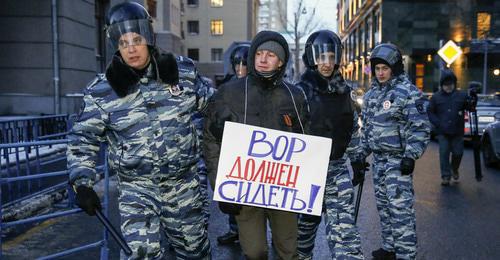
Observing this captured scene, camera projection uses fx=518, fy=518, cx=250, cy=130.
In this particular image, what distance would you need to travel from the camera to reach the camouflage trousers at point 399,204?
4.62 metres

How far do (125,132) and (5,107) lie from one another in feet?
41.2

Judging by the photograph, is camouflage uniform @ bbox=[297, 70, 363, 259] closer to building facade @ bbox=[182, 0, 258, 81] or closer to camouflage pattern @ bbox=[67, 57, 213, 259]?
camouflage pattern @ bbox=[67, 57, 213, 259]

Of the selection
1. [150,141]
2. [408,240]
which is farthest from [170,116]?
[408,240]

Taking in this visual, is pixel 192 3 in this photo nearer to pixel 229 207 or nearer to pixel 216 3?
→ pixel 216 3

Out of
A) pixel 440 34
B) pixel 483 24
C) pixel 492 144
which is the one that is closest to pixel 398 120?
pixel 492 144

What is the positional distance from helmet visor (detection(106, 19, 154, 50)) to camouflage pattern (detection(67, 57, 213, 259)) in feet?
0.62

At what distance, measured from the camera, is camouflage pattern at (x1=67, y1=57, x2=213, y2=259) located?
3213 millimetres

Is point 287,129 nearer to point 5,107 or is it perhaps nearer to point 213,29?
point 5,107

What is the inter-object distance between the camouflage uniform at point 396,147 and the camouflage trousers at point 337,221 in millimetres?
509

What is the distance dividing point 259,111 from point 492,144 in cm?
868

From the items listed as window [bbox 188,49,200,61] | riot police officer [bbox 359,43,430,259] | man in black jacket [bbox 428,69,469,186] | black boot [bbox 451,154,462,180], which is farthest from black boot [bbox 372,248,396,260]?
window [bbox 188,49,200,61]

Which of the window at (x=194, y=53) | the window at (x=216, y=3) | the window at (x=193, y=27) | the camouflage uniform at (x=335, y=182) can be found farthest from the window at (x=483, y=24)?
the camouflage uniform at (x=335, y=182)

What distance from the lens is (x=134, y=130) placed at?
127 inches

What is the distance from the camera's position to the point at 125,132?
3.25 meters
